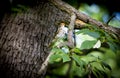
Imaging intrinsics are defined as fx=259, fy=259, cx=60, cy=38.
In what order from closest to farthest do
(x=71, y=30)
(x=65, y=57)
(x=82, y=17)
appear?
(x=65, y=57) → (x=71, y=30) → (x=82, y=17)

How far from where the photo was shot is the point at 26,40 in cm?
153

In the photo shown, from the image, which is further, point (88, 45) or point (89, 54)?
point (89, 54)

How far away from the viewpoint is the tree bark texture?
1.47 metres

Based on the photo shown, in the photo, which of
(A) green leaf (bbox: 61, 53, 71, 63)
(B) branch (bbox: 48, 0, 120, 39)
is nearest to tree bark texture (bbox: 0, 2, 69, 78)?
(B) branch (bbox: 48, 0, 120, 39)

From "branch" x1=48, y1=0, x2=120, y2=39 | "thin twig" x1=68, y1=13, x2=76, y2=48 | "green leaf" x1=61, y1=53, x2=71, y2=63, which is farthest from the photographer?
"branch" x1=48, y1=0, x2=120, y2=39

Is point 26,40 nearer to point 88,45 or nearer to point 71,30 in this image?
point 71,30

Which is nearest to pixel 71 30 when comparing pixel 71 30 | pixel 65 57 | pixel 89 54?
pixel 71 30

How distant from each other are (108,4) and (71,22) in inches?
52.3

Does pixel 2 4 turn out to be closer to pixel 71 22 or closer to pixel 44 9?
pixel 44 9

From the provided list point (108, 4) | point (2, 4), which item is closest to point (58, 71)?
point (108, 4)

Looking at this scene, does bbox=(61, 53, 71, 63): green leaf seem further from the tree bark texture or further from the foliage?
the tree bark texture

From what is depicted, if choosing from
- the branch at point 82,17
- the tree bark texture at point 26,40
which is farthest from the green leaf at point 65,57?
the branch at point 82,17

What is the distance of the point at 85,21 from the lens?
169 cm

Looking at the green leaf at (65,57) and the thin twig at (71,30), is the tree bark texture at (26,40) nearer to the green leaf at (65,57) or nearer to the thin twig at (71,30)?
the thin twig at (71,30)
